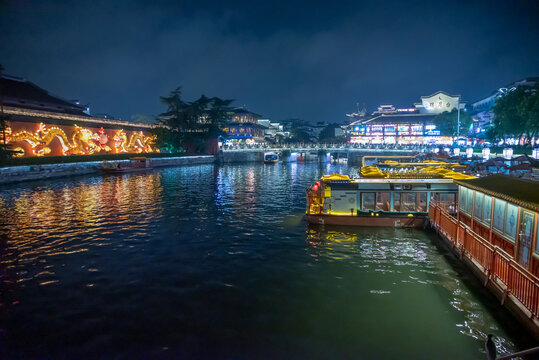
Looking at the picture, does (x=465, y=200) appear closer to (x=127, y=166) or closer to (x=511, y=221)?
(x=511, y=221)

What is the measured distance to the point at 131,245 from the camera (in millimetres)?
16344

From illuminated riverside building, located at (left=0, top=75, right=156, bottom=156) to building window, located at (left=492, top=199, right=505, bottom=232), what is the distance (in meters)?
52.3

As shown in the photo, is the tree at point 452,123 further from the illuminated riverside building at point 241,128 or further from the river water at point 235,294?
the river water at point 235,294

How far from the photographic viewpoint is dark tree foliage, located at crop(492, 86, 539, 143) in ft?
144

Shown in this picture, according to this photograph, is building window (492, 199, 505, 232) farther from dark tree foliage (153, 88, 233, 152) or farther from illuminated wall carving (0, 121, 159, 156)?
dark tree foliage (153, 88, 233, 152)

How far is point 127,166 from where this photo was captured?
55094 millimetres

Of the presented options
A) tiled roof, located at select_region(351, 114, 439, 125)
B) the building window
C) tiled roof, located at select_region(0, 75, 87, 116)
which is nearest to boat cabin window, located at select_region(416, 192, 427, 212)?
the building window

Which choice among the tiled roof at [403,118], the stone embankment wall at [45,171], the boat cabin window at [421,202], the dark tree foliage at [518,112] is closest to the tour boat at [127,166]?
the stone embankment wall at [45,171]

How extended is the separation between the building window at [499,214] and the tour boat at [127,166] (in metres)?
52.4

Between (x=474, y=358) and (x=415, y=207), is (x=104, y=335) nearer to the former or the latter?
(x=474, y=358)

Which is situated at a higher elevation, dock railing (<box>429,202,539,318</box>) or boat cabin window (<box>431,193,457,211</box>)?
boat cabin window (<box>431,193,457,211</box>)

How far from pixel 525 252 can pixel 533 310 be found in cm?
252

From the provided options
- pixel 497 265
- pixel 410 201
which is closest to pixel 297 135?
pixel 410 201

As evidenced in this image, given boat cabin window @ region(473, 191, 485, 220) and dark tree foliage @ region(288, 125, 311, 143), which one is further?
dark tree foliage @ region(288, 125, 311, 143)
